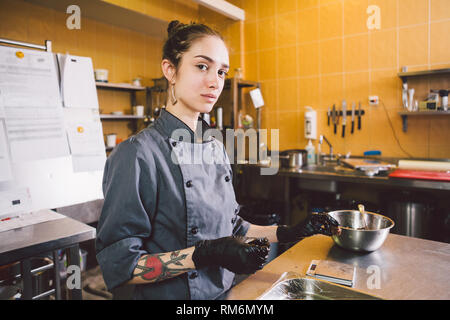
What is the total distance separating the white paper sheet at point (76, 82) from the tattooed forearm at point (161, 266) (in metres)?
2.18

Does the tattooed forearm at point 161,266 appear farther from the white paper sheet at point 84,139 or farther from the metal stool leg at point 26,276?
the white paper sheet at point 84,139

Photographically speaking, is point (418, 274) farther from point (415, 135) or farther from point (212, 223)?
point (415, 135)

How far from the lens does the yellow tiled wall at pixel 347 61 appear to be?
3.26m

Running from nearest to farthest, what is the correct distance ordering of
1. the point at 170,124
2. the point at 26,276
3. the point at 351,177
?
the point at 170,124 < the point at 26,276 < the point at 351,177

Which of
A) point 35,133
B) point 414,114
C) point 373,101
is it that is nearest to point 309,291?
point 35,133

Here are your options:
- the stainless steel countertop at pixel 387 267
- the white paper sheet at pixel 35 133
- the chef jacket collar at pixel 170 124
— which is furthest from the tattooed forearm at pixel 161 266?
the white paper sheet at pixel 35 133

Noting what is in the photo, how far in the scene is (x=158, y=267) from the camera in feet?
3.19

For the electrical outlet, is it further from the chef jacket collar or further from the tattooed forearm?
the tattooed forearm

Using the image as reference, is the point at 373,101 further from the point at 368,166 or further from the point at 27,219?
the point at 27,219

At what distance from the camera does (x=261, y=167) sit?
351 cm

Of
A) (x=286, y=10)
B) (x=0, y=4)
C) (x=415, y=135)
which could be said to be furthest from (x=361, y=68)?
(x=0, y=4)

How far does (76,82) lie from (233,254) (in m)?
2.44
